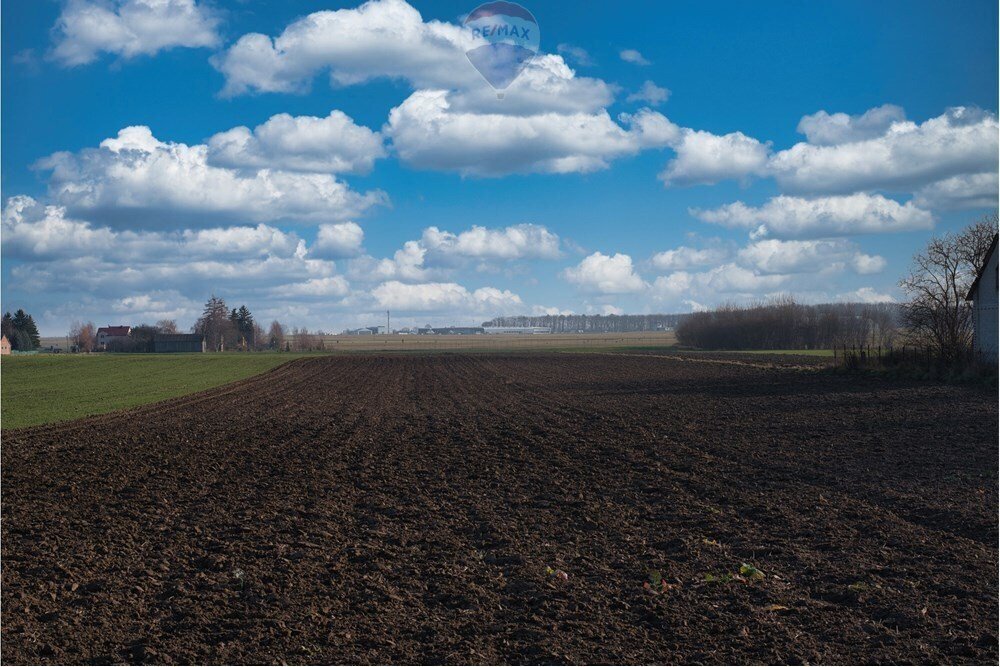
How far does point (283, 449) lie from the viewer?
19562 mm

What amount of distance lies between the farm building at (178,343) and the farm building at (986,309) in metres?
126

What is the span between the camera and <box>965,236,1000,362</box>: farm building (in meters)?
37.6

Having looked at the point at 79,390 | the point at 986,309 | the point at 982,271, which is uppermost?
the point at 982,271

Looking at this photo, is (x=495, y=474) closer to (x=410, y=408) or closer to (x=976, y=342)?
(x=410, y=408)

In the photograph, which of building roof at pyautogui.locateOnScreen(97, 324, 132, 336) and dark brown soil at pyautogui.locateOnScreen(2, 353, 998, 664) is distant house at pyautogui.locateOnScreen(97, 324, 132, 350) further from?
dark brown soil at pyautogui.locateOnScreen(2, 353, 998, 664)

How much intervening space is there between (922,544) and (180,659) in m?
8.02

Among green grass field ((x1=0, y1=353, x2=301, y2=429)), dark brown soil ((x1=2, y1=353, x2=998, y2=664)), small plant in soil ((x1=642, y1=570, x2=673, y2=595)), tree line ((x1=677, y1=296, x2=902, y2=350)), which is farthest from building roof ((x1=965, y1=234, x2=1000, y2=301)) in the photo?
tree line ((x1=677, y1=296, x2=902, y2=350))

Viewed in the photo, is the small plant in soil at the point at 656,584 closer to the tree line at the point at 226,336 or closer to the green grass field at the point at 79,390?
the green grass field at the point at 79,390

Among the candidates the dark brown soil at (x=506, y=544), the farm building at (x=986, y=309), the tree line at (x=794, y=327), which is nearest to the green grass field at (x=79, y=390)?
the dark brown soil at (x=506, y=544)

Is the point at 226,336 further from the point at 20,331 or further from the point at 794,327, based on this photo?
the point at 794,327

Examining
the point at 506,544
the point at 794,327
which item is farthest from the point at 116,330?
the point at 506,544

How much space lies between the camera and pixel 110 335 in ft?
567

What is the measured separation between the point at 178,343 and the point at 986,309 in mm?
128276

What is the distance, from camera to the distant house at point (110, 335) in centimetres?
16143
